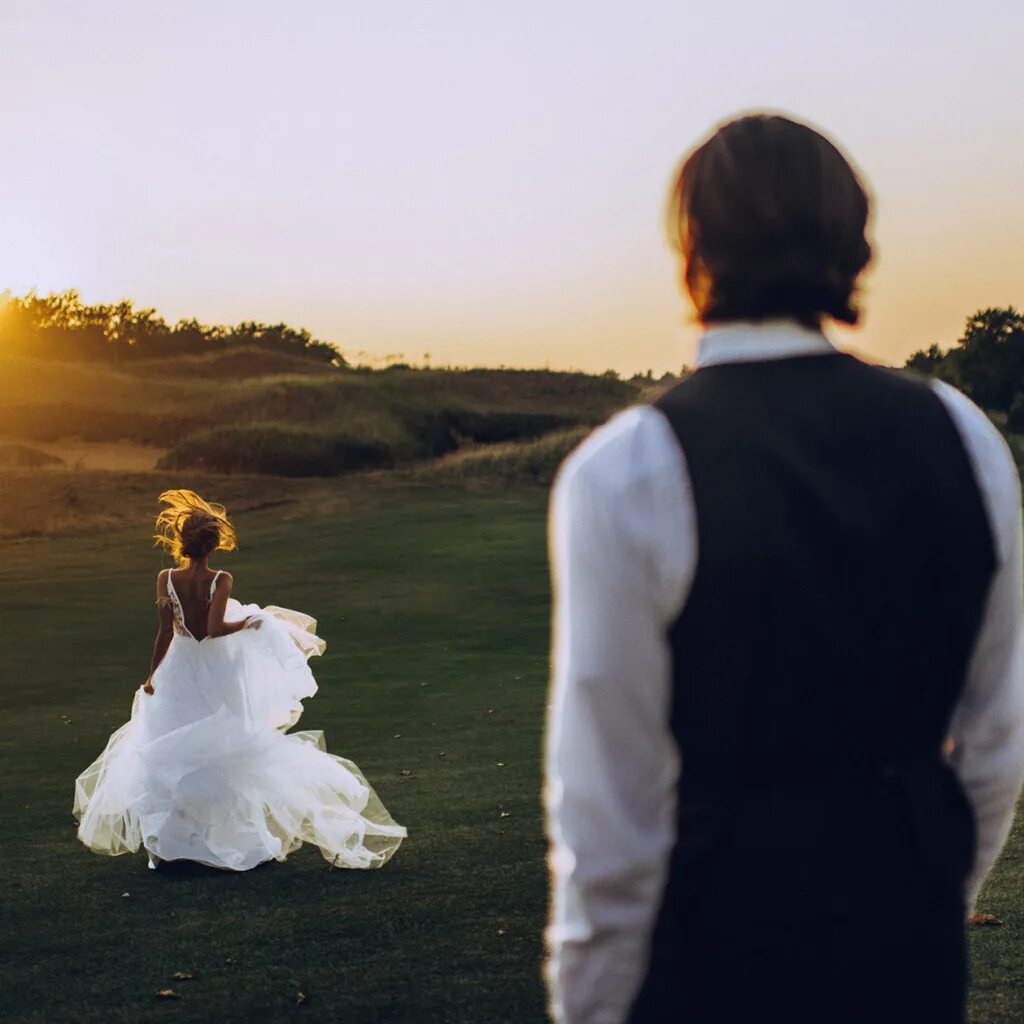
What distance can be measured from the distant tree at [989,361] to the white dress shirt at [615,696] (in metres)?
72.3

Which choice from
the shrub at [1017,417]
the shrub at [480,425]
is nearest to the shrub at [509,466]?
the shrub at [480,425]

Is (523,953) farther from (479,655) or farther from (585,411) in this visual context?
(585,411)

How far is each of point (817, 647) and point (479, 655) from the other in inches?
783

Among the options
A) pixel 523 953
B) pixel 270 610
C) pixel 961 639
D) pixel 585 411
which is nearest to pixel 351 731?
pixel 270 610

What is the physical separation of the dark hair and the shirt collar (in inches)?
0.8

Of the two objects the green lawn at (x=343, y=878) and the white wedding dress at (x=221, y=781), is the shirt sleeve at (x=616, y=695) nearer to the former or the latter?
the green lawn at (x=343, y=878)

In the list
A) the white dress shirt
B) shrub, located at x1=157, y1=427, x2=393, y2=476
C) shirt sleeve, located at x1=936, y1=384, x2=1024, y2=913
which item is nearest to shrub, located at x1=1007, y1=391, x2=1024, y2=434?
shrub, located at x1=157, y1=427, x2=393, y2=476

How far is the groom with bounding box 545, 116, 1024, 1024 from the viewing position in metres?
1.96

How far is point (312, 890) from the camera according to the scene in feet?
26.9

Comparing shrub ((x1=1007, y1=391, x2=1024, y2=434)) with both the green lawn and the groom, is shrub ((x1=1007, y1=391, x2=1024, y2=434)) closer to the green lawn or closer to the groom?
the green lawn

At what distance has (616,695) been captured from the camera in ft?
6.48

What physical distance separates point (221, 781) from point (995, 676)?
7209mm

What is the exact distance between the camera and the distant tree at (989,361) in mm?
73125

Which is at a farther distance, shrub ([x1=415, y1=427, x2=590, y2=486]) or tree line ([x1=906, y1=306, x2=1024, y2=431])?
tree line ([x1=906, y1=306, x2=1024, y2=431])
